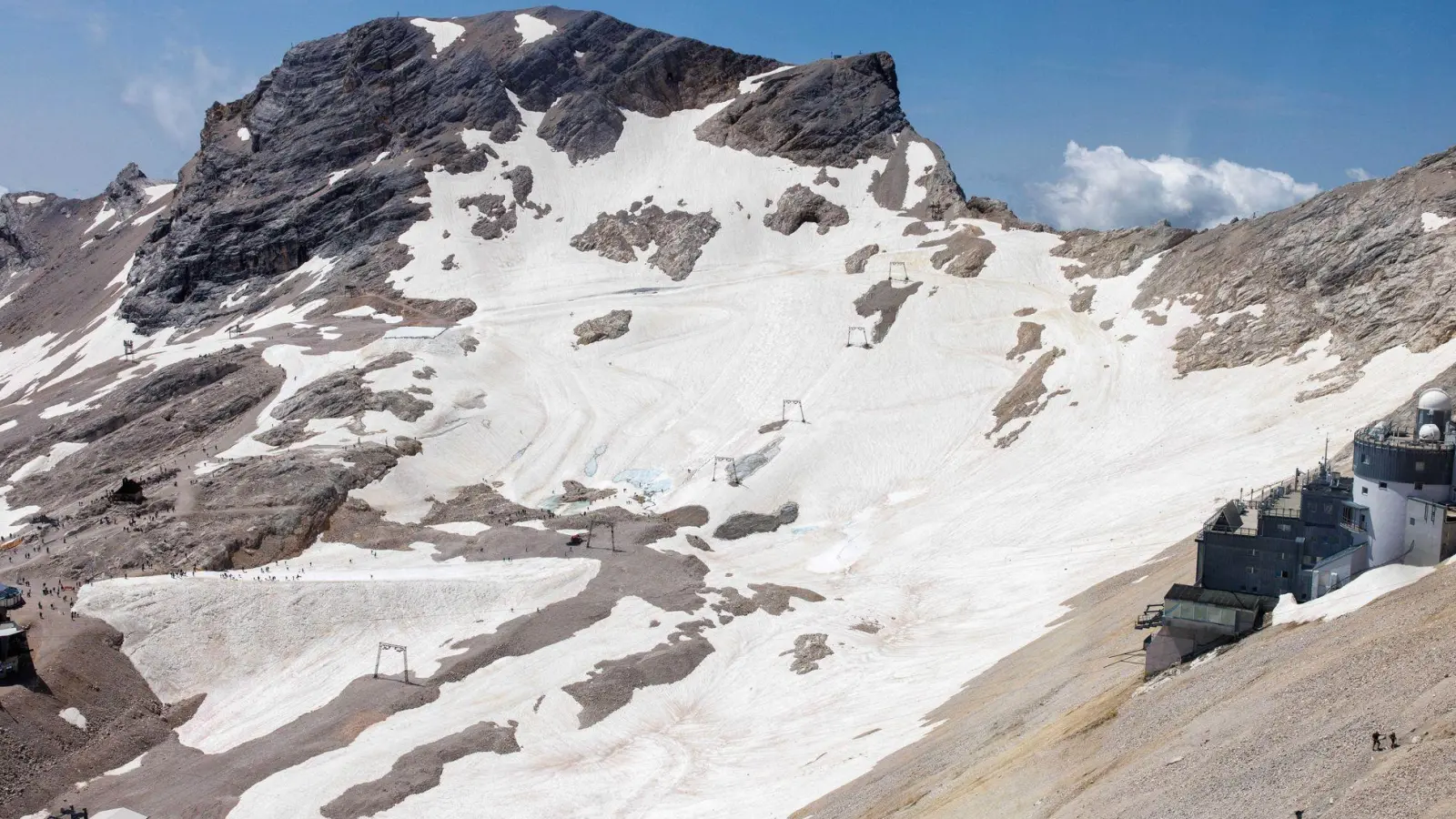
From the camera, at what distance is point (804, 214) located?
128 metres

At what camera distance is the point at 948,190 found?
12444cm

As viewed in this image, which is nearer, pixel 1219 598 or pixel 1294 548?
pixel 1219 598

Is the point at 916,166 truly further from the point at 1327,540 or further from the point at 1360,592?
the point at 1360,592

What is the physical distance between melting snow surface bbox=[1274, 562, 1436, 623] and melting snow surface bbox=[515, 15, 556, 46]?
144008 millimetres

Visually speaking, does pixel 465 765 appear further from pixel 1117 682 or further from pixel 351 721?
pixel 1117 682

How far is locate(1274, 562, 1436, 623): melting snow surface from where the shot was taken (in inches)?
1187

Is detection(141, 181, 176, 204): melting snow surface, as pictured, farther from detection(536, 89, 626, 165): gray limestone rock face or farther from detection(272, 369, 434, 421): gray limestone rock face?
detection(272, 369, 434, 421): gray limestone rock face

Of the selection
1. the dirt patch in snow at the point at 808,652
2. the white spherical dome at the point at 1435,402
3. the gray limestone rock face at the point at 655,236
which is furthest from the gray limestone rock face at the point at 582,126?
the white spherical dome at the point at 1435,402

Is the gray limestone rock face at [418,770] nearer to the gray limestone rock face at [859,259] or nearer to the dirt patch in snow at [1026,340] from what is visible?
the dirt patch in snow at [1026,340]

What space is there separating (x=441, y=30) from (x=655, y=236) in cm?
5872

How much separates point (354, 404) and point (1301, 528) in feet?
245

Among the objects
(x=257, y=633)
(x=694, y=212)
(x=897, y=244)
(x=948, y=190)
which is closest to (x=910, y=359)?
(x=897, y=244)

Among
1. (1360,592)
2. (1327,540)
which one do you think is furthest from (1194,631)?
(1327,540)

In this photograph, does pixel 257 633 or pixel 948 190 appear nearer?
pixel 257 633
